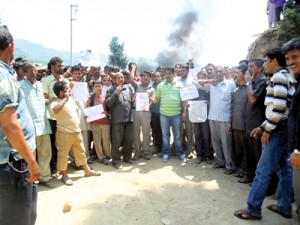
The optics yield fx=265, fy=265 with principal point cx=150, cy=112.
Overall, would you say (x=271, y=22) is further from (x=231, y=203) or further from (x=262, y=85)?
(x=231, y=203)

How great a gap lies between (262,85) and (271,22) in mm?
6004

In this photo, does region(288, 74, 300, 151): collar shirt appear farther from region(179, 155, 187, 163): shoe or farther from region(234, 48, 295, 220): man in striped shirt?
region(179, 155, 187, 163): shoe

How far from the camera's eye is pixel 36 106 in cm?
450

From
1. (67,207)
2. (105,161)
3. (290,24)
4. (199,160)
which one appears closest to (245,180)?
(199,160)

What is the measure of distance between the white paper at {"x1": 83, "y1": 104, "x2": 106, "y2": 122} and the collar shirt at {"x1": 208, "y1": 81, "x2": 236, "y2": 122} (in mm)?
2459

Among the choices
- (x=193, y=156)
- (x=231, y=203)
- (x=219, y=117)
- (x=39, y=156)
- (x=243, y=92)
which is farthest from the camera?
(x=193, y=156)

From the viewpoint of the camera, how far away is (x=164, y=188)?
190 inches

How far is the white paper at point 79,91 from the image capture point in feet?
18.6

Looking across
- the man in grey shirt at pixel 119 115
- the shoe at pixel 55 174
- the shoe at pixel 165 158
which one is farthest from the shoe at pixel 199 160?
the shoe at pixel 55 174

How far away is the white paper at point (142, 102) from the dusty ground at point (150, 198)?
1.42 m

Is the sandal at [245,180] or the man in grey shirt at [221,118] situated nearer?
the sandal at [245,180]

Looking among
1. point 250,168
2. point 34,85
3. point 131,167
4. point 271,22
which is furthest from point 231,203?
point 271,22

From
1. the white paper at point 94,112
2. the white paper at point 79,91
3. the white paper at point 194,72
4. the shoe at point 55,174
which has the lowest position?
the shoe at point 55,174

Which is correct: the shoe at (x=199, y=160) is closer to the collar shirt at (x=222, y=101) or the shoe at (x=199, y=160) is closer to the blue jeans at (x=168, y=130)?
the blue jeans at (x=168, y=130)
